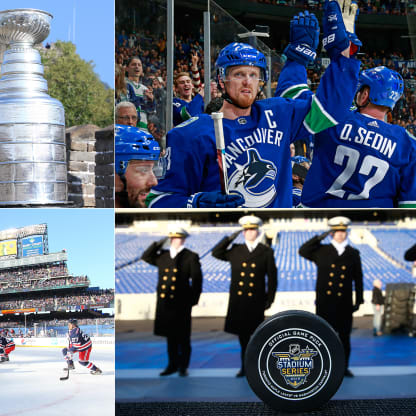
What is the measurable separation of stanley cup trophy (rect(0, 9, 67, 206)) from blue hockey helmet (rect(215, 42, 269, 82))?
28.5 inches

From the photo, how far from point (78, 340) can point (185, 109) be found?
1.01 m

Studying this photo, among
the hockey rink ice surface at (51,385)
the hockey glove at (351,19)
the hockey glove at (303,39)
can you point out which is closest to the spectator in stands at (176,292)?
the hockey rink ice surface at (51,385)

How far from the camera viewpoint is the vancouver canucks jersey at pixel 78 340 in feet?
7.37

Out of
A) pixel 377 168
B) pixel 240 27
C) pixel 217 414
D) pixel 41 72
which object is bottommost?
pixel 217 414

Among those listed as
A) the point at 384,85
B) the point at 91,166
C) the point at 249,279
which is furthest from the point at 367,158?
the point at 91,166

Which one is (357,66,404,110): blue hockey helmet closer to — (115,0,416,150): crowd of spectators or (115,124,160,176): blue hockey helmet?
(115,0,416,150): crowd of spectators

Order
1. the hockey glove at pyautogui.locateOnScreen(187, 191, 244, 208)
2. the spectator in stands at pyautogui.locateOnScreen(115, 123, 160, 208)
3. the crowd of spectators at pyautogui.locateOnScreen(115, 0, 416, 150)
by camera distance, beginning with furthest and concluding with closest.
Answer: the crowd of spectators at pyautogui.locateOnScreen(115, 0, 416, 150), the spectator in stands at pyautogui.locateOnScreen(115, 123, 160, 208), the hockey glove at pyautogui.locateOnScreen(187, 191, 244, 208)

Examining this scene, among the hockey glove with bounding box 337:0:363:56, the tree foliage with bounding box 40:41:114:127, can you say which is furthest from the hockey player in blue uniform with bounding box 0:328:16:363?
the hockey glove with bounding box 337:0:363:56

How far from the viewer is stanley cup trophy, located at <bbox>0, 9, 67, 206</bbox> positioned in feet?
7.13

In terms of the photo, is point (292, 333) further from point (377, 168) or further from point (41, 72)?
point (41, 72)

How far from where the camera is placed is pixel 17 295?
2.26 meters

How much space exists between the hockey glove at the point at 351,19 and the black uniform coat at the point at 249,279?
0.92 m

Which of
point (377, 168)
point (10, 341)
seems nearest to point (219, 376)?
point (10, 341)

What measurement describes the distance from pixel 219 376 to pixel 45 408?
1.99 ft
